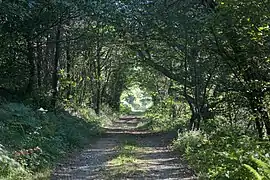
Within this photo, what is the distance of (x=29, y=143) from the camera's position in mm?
12789

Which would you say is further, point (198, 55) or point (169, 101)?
point (169, 101)

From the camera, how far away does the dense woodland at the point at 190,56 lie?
443 inches

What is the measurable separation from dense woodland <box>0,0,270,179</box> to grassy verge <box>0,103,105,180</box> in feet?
1.18

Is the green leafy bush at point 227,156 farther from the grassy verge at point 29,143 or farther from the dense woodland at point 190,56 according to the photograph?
the grassy verge at point 29,143

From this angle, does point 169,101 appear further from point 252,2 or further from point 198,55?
point 252,2

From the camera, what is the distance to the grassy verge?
9.57 meters

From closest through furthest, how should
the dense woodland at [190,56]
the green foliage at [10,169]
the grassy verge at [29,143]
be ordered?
A: 1. the green foliage at [10,169]
2. the grassy verge at [29,143]
3. the dense woodland at [190,56]

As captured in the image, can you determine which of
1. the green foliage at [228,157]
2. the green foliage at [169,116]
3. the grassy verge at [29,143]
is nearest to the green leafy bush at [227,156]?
the green foliage at [228,157]

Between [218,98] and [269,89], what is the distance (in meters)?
3.63

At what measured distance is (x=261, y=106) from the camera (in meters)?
13.4

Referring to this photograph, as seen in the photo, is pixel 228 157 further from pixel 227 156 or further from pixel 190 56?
pixel 190 56

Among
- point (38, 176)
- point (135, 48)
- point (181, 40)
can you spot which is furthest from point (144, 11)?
point (38, 176)

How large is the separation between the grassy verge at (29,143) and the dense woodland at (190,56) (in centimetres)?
36

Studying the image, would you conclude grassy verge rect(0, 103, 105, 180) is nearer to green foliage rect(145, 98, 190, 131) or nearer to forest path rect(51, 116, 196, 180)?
forest path rect(51, 116, 196, 180)
